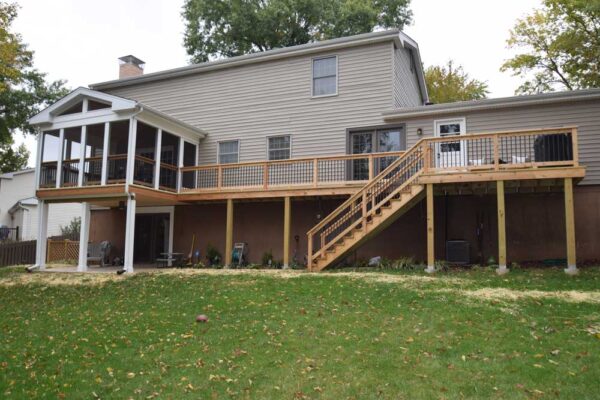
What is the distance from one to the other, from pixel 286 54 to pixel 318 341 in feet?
39.4

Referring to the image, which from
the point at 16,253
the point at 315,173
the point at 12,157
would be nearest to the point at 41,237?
the point at 16,253

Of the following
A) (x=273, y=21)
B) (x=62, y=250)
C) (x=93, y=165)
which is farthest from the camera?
(x=273, y=21)

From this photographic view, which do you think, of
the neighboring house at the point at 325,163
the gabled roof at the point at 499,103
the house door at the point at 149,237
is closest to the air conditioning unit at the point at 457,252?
the neighboring house at the point at 325,163

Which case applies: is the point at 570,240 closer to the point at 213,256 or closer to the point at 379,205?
the point at 379,205

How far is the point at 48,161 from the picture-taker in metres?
15.2

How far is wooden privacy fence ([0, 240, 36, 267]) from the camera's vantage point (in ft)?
58.4

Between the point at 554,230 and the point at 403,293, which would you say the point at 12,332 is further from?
the point at 554,230

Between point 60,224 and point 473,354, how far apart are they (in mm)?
27295

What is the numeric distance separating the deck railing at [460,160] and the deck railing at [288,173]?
1.13 m

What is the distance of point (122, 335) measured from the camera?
23.0 ft

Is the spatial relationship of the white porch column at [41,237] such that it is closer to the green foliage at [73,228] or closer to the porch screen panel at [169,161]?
the porch screen panel at [169,161]

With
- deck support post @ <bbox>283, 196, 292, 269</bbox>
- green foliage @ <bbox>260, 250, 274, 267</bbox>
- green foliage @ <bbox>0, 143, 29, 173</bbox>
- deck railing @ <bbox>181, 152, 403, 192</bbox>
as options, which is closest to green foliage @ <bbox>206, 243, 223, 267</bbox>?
green foliage @ <bbox>260, 250, 274, 267</bbox>

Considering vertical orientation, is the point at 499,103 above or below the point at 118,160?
above

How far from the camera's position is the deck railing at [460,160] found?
10.9 meters
